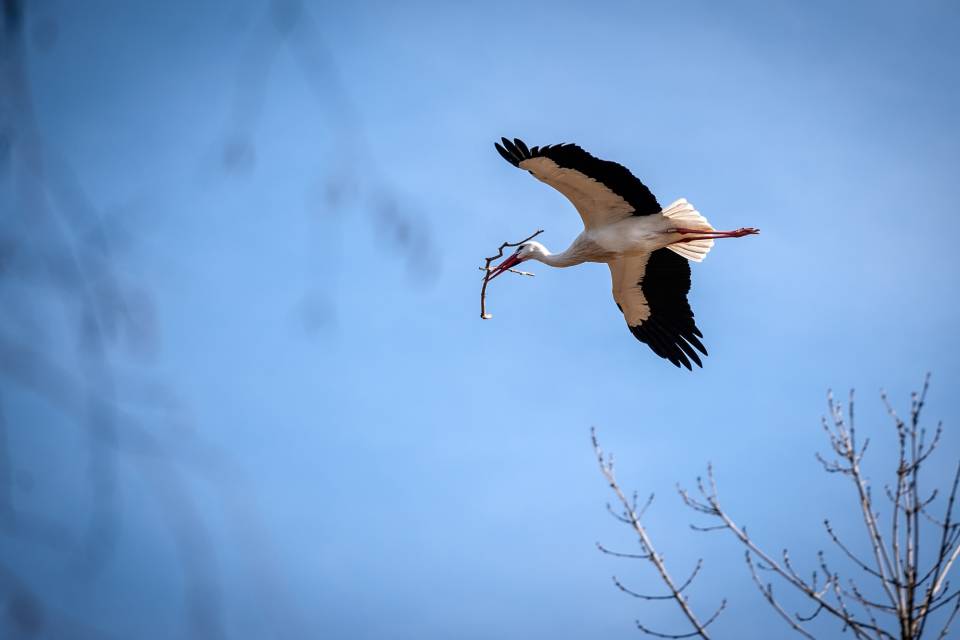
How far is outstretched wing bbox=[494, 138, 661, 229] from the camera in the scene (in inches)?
342

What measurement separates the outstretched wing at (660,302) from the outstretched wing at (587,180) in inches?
33.5

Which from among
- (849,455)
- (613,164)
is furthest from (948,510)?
(613,164)

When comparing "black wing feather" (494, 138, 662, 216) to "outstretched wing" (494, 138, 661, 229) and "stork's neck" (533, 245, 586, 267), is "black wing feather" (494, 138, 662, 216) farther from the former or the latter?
"stork's neck" (533, 245, 586, 267)

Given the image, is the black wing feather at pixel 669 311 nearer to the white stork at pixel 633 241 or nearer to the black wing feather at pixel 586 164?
the white stork at pixel 633 241

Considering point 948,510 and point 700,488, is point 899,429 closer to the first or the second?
A: point 948,510

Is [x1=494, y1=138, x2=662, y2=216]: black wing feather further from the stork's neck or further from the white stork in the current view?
the stork's neck

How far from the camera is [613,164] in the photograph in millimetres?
8664

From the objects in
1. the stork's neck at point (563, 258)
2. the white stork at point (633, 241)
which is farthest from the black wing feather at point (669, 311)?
the stork's neck at point (563, 258)

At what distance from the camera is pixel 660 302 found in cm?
1029

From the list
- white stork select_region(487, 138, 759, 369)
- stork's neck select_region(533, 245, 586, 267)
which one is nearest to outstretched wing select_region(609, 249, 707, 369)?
white stork select_region(487, 138, 759, 369)

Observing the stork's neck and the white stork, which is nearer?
the white stork

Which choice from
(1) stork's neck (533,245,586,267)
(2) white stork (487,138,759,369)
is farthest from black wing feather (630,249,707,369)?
(1) stork's neck (533,245,586,267)

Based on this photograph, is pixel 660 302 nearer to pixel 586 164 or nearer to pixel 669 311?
pixel 669 311

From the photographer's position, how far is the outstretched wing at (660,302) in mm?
10086
